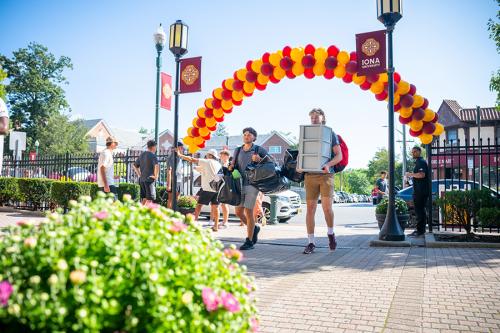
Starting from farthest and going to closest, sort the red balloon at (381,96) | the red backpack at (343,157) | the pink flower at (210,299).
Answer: the red balloon at (381,96) → the red backpack at (343,157) → the pink flower at (210,299)

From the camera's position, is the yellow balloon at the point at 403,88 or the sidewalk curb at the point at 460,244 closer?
the sidewalk curb at the point at 460,244

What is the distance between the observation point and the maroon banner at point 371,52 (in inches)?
303

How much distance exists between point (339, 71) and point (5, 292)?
27.9 ft

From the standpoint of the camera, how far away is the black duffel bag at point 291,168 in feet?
22.4

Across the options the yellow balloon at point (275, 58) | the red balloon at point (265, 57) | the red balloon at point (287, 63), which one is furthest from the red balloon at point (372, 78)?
the red balloon at point (265, 57)

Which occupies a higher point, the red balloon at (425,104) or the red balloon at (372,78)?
the red balloon at (372,78)

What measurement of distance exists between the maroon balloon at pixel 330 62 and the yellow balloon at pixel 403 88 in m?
1.49

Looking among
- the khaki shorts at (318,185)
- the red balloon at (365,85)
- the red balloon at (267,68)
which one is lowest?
the khaki shorts at (318,185)

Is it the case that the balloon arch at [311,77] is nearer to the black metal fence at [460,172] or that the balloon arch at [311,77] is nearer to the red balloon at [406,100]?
the red balloon at [406,100]

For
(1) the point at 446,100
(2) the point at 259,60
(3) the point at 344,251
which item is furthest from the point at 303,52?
(1) the point at 446,100

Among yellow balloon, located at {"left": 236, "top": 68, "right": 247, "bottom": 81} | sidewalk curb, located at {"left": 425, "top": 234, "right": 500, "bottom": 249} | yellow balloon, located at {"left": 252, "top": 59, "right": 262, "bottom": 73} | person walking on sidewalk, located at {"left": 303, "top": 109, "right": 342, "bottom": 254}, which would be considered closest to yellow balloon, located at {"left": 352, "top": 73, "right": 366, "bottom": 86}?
yellow balloon, located at {"left": 252, "top": 59, "right": 262, "bottom": 73}

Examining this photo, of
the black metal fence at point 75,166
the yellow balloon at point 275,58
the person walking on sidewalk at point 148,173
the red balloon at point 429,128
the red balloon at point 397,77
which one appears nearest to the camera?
the red balloon at point 397,77

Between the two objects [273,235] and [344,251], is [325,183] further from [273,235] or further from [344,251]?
[273,235]

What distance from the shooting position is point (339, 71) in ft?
29.0
